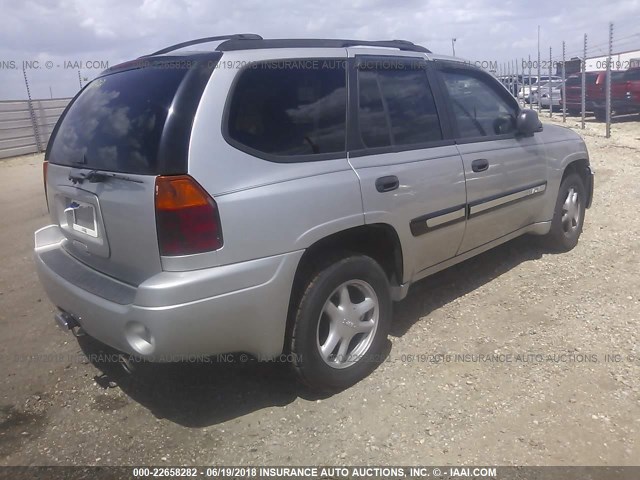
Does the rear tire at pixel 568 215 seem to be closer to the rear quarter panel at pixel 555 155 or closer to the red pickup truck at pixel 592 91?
the rear quarter panel at pixel 555 155

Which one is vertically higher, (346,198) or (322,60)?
(322,60)

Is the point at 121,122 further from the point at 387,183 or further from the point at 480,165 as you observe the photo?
the point at 480,165

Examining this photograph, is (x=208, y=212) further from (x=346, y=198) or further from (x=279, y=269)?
(x=346, y=198)

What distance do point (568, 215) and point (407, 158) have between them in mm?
2599

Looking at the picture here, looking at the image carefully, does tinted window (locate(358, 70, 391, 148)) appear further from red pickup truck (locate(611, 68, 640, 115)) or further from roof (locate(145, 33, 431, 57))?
red pickup truck (locate(611, 68, 640, 115))

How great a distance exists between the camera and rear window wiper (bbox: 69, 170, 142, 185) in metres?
2.60

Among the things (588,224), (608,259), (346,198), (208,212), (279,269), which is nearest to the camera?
(208,212)

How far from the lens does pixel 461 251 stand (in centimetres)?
402

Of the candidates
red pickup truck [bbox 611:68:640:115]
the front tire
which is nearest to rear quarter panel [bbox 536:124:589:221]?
the front tire

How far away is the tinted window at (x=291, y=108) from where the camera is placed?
2695mm

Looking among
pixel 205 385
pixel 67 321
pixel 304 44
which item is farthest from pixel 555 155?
pixel 67 321

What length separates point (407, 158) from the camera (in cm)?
339

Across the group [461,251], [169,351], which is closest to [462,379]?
[461,251]

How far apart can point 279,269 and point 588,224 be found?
185 inches
